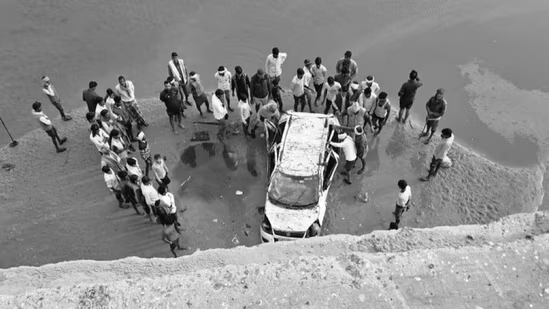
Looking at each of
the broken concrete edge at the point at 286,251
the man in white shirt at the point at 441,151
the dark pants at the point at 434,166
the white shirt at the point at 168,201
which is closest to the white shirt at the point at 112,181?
the white shirt at the point at 168,201

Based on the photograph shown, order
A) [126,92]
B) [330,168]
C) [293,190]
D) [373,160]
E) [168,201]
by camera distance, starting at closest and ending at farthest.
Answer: [168,201] < [293,190] < [330,168] < [373,160] < [126,92]

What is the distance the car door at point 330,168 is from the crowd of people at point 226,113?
0.25 meters

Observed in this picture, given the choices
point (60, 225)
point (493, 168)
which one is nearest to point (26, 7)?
point (60, 225)

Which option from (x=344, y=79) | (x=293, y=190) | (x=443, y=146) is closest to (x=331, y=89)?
(x=344, y=79)

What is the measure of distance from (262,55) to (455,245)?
9.20 meters

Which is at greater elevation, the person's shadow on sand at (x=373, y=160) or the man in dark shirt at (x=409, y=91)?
the man in dark shirt at (x=409, y=91)

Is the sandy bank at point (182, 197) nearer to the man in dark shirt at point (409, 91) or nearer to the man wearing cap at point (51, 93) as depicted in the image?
the man in dark shirt at point (409, 91)

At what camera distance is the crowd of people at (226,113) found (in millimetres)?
9164

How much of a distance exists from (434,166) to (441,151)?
574 millimetres

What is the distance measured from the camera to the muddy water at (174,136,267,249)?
9.33m

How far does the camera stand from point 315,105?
12.2 m

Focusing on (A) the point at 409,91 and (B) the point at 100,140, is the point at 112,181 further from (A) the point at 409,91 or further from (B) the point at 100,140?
(A) the point at 409,91

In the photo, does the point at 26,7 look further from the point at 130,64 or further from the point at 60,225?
the point at 60,225

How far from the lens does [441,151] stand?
949 cm
